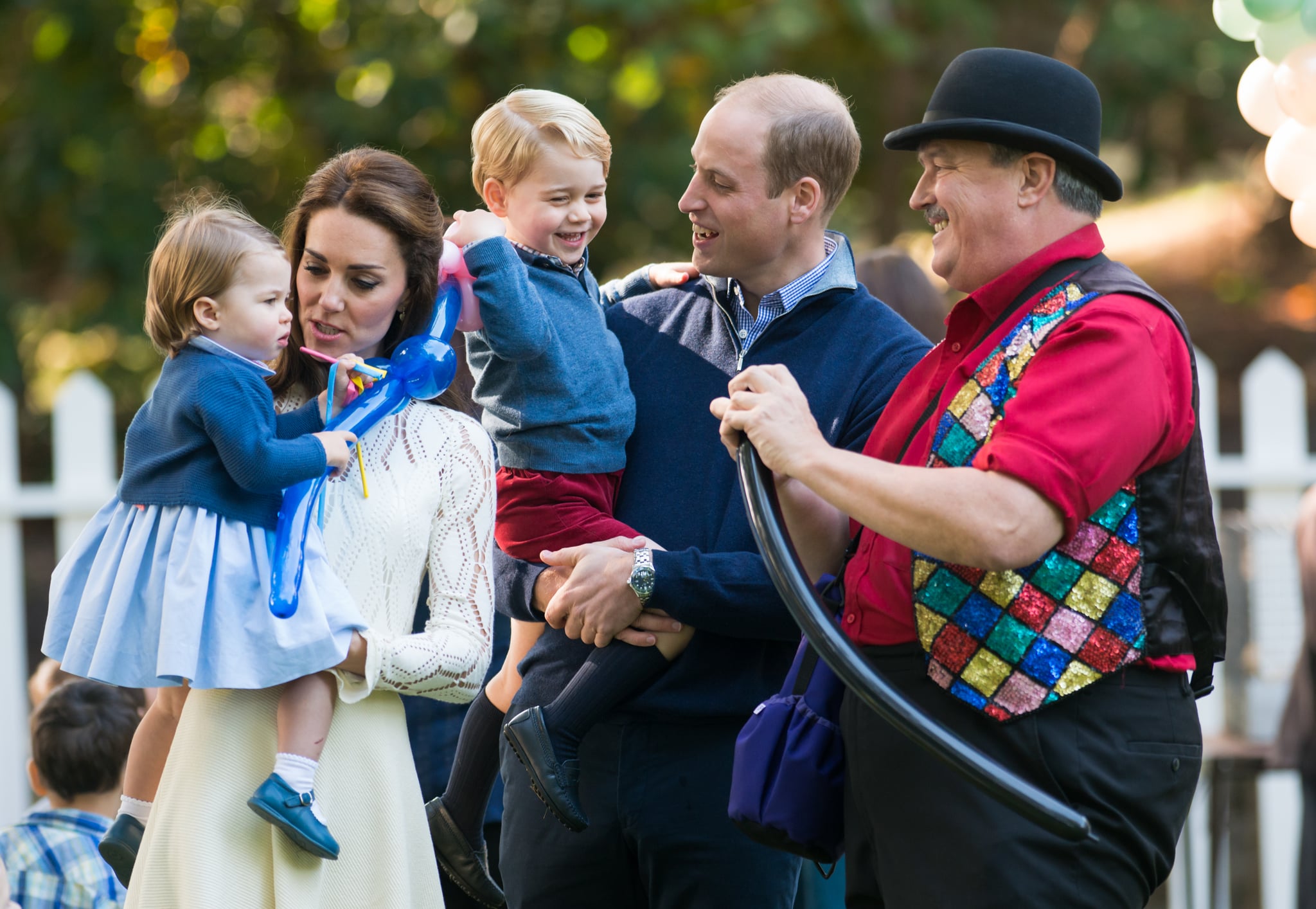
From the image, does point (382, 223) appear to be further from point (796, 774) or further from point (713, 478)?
point (796, 774)

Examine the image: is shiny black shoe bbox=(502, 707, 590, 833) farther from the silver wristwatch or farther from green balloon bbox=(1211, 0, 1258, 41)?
green balloon bbox=(1211, 0, 1258, 41)

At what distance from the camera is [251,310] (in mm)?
2121

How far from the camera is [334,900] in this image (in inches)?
84.3

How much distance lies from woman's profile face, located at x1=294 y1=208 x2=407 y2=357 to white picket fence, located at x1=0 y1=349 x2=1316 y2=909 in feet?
9.08

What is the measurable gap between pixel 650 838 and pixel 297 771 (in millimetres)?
683

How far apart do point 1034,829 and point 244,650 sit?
1155mm

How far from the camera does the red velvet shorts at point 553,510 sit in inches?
99.9

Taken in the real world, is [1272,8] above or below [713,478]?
above

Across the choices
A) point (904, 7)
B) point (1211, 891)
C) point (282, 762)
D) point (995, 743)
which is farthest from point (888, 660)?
point (904, 7)

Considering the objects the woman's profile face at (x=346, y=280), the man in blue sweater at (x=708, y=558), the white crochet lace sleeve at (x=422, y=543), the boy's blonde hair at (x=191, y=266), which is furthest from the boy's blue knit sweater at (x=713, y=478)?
the boy's blonde hair at (x=191, y=266)

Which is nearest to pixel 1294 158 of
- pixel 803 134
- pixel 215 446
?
pixel 803 134

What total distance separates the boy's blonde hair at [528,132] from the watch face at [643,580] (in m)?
0.76

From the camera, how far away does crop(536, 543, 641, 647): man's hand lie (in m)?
2.43

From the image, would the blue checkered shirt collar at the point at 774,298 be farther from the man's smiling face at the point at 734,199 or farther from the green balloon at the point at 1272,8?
the green balloon at the point at 1272,8
